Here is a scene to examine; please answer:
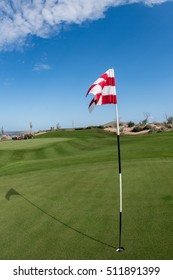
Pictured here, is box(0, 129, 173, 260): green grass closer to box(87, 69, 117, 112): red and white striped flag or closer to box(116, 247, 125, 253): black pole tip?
box(116, 247, 125, 253): black pole tip

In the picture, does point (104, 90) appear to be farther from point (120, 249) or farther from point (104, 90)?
point (120, 249)

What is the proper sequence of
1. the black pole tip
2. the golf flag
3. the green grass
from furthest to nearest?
the golf flag → the green grass → the black pole tip

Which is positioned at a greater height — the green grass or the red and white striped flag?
the red and white striped flag

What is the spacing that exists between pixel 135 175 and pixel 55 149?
20.8 metres

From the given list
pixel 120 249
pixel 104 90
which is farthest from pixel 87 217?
pixel 104 90

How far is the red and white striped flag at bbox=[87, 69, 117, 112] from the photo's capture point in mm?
7379

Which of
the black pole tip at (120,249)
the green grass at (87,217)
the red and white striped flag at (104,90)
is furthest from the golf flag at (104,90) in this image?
the black pole tip at (120,249)

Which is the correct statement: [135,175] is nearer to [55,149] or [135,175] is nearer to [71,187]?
[71,187]

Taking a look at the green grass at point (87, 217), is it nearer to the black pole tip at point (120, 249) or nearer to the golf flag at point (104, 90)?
the black pole tip at point (120, 249)

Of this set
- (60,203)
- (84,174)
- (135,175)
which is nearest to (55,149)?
(84,174)

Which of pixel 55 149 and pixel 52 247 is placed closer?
pixel 52 247

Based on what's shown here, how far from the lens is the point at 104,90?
742cm

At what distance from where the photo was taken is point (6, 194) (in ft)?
41.1

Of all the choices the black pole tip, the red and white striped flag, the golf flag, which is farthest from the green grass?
the red and white striped flag
